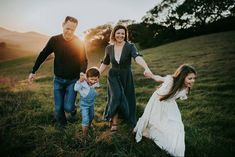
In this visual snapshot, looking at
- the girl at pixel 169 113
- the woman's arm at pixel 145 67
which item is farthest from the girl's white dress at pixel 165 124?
the woman's arm at pixel 145 67

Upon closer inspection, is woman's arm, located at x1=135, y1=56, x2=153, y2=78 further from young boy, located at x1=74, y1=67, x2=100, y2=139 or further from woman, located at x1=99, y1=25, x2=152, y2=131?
young boy, located at x1=74, y1=67, x2=100, y2=139

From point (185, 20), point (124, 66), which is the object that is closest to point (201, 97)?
point (124, 66)

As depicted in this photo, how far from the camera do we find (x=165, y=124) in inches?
199

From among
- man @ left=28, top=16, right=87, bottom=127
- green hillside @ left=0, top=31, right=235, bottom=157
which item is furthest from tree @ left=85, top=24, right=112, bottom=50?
man @ left=28, top=16, right=87, bottom=127

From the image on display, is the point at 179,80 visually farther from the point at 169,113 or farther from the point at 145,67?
the point at 145,67

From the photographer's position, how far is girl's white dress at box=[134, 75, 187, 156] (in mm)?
4773

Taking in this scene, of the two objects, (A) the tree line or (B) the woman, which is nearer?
(B) the woman

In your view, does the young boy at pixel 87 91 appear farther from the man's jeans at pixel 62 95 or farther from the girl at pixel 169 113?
the girl at pixel 169 113

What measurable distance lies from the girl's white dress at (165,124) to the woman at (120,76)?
68cm

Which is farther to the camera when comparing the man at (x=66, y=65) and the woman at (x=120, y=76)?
the man at (x=66, y=65)

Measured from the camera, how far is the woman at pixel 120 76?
19.3 feet

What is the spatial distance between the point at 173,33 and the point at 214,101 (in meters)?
38.6

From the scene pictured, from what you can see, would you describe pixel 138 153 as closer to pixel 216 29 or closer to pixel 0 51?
pixel 0 51

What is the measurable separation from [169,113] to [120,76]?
4.98ft
